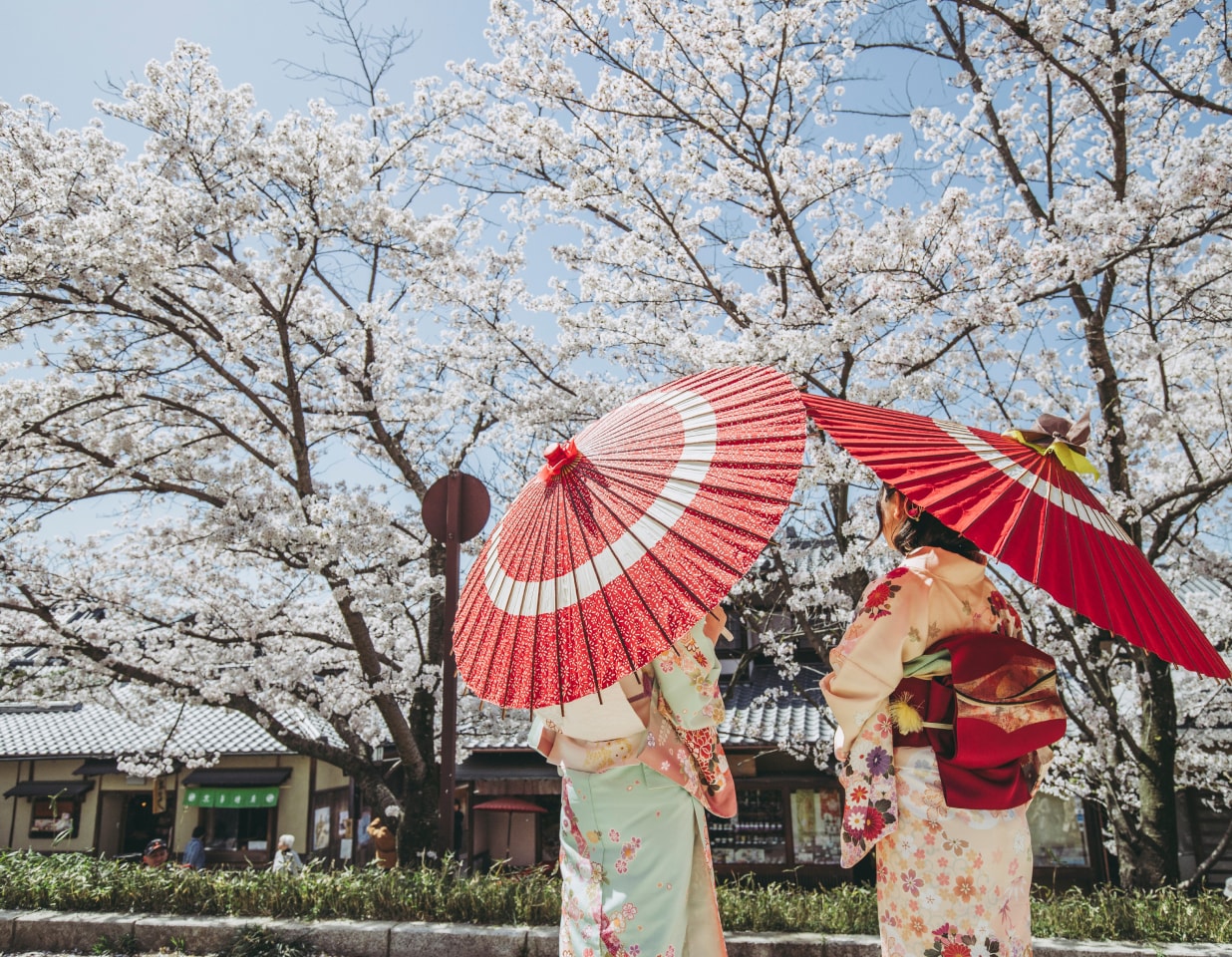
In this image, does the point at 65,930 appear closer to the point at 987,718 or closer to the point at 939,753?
the point at 939,753

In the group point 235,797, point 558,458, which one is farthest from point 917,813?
point 235,797

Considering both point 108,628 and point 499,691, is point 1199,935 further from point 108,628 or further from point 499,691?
point 108,628

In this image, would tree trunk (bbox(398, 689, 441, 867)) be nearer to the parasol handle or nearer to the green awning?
the parasol handle

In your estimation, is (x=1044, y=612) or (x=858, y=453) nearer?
(x=858, y=453)

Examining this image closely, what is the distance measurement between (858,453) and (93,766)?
19784 mm

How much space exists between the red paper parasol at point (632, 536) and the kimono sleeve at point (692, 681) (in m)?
0.39

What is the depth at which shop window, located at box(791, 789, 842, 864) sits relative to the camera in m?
12.1

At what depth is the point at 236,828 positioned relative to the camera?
676 inches

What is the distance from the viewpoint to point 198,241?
21.6 feet

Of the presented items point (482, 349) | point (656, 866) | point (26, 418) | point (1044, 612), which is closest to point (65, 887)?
point (26, 418)

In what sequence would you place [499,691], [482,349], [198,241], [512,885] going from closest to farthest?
[499,691] → [512,885] → [198,241] → [482,349]

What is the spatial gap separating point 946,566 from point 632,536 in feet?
3.22

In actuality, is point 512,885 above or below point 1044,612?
below

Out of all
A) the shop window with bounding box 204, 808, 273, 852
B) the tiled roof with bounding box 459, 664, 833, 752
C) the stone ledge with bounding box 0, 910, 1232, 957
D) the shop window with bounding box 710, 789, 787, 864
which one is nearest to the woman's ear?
the stone ledge with bounding box 0, 910, 1232, 957
